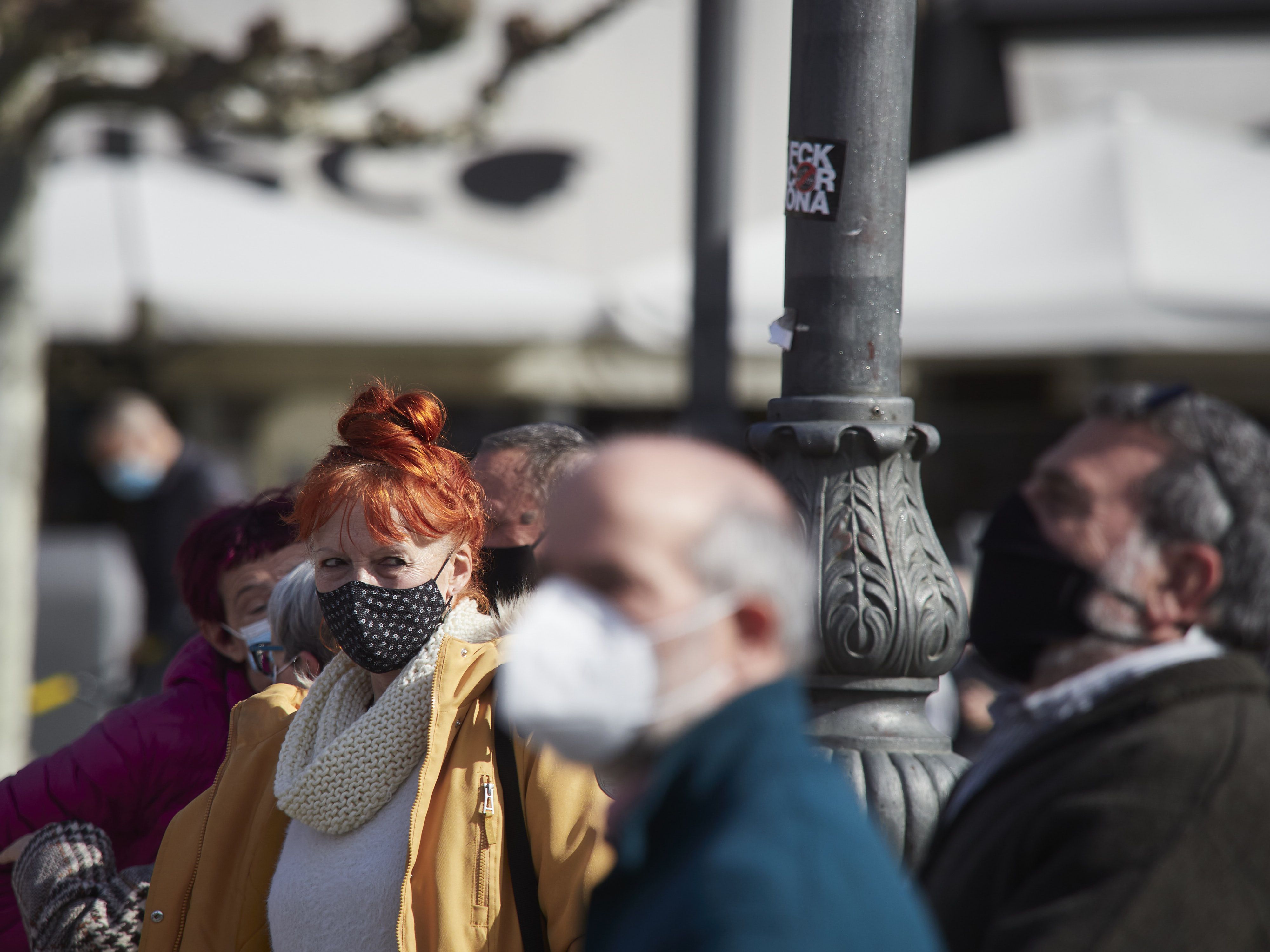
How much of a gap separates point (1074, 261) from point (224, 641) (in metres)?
4.50

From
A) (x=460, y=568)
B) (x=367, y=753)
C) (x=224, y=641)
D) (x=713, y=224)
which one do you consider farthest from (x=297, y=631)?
(x=713, y=224)

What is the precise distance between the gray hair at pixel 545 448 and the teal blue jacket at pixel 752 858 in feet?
5.35

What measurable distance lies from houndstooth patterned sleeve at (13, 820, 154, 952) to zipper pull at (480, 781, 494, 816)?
2.80ft

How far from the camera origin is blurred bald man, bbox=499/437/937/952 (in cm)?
136

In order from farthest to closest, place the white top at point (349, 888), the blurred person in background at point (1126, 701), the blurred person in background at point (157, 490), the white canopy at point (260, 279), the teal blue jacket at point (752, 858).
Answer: the white canopy at point (260, 279) → the blurred person in background at point (157, 490) → the white top at point (349, 888) → the blurred person in background at point (1126, 701) → the teal blue jacket at point (752, 858)

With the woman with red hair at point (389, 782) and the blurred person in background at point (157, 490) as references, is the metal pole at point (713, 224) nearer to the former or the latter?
the woman with red hair at point (389, 782)

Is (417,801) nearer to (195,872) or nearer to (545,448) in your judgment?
(195,872)

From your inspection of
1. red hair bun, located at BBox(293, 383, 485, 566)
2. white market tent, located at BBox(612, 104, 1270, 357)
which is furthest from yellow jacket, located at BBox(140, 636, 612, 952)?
white market tent, located at BBox(612, 104, 1270, 357)

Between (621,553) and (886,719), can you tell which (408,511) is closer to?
(886,719)

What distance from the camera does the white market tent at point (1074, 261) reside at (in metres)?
6.25

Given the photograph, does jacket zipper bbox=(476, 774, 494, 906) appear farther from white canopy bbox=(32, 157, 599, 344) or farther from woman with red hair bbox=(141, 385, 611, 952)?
white canopy bbox=(32, 157, 599, 344)

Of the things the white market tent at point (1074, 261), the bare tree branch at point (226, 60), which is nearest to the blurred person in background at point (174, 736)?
the bare tree branch at point (226, 60)

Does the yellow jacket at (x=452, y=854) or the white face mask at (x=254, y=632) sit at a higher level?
the white face mask at (x=254, y=632)

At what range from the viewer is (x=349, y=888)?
7.76ft
